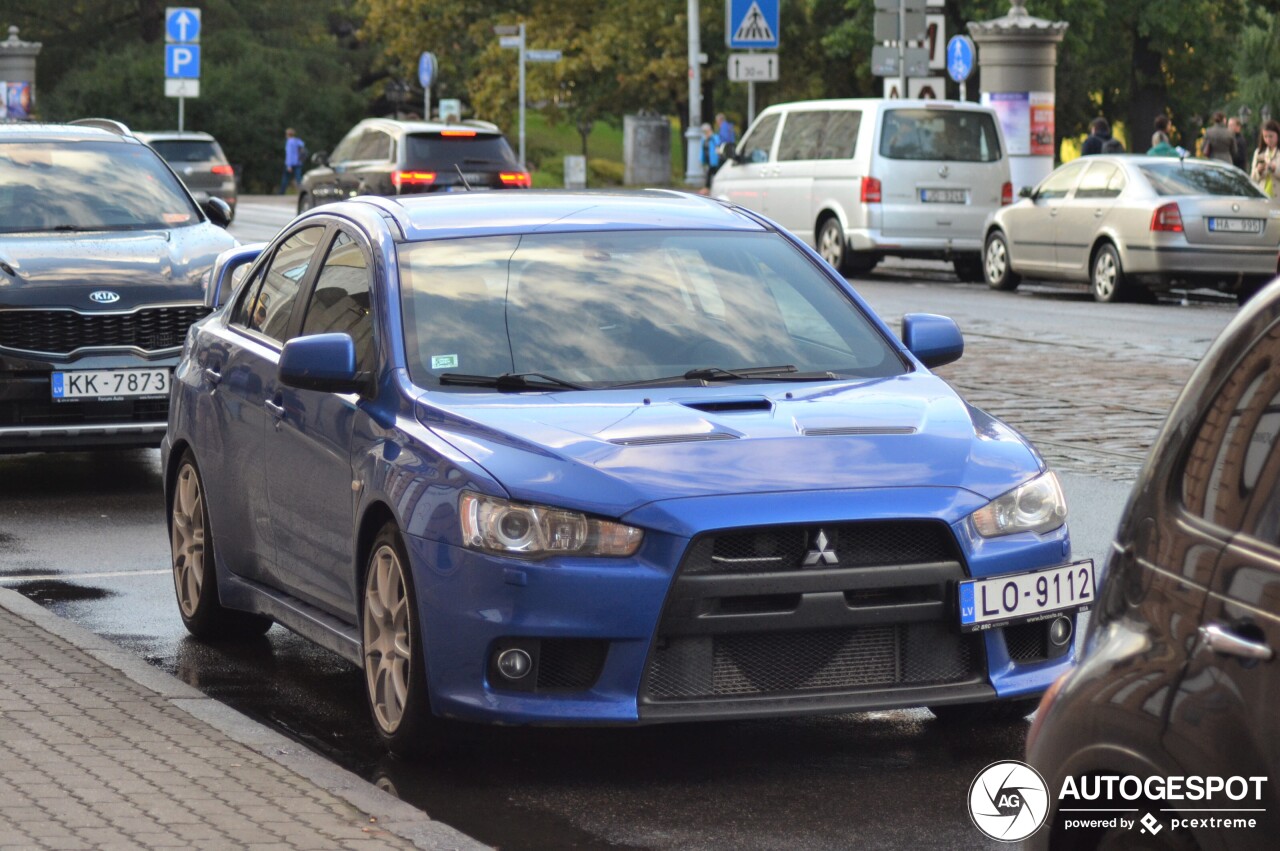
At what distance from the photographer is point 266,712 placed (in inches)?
276

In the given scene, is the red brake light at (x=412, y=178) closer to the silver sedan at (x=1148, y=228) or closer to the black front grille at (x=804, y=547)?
the silver sedan at (x=1148, y=228)

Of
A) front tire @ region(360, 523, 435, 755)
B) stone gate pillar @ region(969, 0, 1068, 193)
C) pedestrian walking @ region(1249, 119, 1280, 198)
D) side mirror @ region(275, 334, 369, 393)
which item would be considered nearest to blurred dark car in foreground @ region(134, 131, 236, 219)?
stone gate pillar @ region(969, 0, 1068, 193)

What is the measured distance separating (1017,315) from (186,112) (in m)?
57.7

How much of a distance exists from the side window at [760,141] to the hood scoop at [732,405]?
23436 millimetres

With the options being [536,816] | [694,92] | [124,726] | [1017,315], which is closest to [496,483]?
[536,816]

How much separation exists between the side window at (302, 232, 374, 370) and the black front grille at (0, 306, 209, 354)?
4.35m

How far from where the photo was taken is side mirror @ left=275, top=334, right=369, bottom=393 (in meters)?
6.68

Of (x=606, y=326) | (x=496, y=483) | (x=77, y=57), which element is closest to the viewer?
(x=496, y=483)

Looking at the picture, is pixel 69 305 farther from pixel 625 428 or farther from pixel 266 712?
pixel 625 428

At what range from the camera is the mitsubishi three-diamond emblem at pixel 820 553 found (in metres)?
5.82

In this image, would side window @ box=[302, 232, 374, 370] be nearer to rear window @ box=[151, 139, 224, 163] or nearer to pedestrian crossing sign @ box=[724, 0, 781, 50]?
pedestrian crossing sign @ box=[724, 0, 781, 50]

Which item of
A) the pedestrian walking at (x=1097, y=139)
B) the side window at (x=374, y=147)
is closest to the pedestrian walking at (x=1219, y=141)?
the pedestrian walking at (x=1097, y=139)

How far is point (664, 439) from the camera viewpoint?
20.0 feet

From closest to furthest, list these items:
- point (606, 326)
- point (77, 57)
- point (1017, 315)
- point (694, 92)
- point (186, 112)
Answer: point (606, 326)
point (1017, 315)
point (694, 92)
point (186, 112)
point (77, 57)
